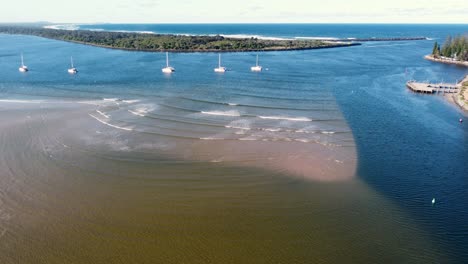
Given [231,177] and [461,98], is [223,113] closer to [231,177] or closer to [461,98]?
[231,177]

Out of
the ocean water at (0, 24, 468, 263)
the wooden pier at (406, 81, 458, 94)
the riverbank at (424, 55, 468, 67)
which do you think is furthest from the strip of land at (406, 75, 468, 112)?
the riverbank at (424, 55, 468, 67)

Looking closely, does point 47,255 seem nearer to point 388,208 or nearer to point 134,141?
point 134,141

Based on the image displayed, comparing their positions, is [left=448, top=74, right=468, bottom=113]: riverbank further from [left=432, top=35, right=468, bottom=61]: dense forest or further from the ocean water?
[left=432, top=35, right=468, bottom=61]: dense forest

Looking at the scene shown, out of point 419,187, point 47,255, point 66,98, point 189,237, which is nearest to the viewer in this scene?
point 47,255

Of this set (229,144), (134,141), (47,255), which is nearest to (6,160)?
(134,141)

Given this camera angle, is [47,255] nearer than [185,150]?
Yes

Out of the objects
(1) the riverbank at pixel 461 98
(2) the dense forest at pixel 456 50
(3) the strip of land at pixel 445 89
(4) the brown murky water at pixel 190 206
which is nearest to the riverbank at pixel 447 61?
(2) the dense forest at pixel 456 50
